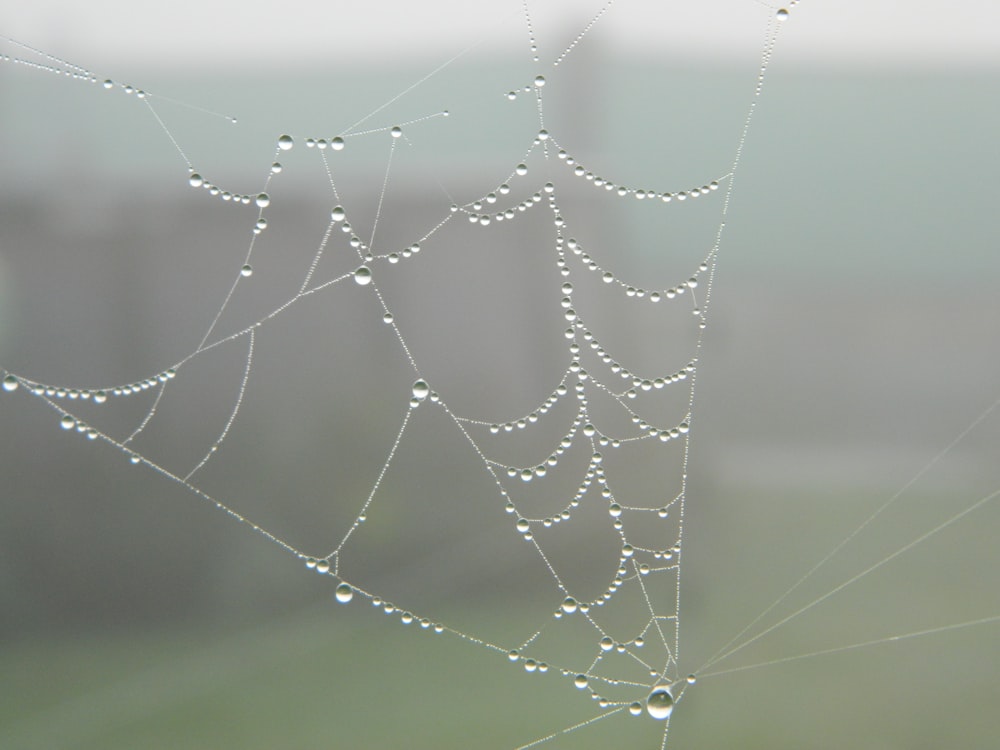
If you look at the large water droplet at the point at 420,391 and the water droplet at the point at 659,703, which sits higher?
the large water droplet at the point at 420,391

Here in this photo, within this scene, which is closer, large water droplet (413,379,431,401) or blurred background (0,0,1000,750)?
large water droplet (413,379,431,401)

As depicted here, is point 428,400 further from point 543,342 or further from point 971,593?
point 971,593

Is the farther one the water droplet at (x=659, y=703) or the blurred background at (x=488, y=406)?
the blurred background at (x=488, y=406)

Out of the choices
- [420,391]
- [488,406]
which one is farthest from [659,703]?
[488,406]

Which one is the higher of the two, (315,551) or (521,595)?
(315,551)

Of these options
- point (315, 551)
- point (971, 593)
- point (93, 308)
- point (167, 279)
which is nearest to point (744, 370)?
point (971, 593)

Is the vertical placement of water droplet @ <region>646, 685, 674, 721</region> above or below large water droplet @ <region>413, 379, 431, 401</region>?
below
